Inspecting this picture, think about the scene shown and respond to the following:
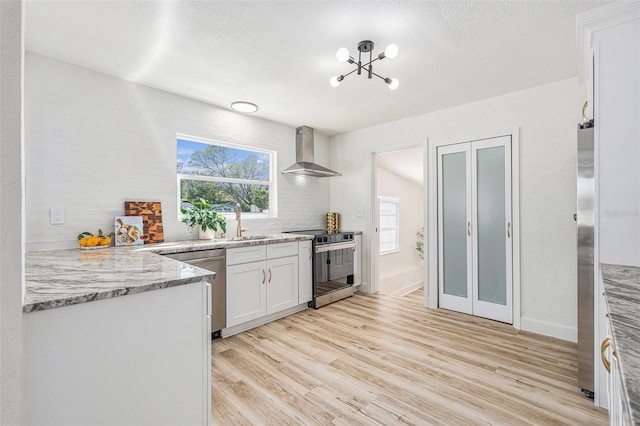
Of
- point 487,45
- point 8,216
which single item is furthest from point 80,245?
point 487,45

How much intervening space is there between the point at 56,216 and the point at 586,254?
3803mm

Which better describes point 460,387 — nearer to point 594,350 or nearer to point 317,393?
point 594,350

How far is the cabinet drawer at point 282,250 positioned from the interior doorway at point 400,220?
79.2 inches

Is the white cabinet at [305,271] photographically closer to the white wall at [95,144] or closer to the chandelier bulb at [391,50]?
the white wall at [95,144]

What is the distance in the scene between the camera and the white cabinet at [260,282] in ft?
9.39

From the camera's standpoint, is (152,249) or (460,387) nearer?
(460,387)

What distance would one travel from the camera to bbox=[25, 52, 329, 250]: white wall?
2289 millimetres

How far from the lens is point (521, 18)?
1.91 m

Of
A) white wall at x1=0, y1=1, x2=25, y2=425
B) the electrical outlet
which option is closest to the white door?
white wall at x1=0, y1=1, x2=25, y2=425

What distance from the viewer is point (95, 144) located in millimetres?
2561

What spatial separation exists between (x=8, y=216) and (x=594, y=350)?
2.84 m

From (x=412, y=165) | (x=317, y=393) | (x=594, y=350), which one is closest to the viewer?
(x=594, y=350)

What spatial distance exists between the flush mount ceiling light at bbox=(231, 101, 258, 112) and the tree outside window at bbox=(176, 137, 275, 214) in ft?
1.50

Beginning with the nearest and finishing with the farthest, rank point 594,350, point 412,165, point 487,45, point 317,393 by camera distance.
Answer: point 594,350 < point 317,393 < point 487,45 < point 412,165
